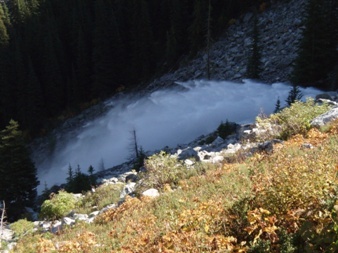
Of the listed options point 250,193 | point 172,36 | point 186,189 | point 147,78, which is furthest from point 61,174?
point 250,193

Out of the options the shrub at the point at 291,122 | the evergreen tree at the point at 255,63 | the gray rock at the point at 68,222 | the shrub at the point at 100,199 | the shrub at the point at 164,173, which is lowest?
the evergreen tree at the point at 255,63

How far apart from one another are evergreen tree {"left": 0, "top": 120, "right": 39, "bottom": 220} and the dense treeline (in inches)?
796

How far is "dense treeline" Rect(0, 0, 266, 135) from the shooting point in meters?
45.2

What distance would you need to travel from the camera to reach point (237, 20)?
142 ft

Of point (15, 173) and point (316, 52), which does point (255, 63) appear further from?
point (15, 173)

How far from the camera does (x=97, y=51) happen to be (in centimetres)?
4678

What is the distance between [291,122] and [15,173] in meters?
19.7

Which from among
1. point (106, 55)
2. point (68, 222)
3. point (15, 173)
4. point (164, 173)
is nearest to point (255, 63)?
point (15, 173)

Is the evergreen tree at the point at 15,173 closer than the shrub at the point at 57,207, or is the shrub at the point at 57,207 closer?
the shrub at the point at 57,207

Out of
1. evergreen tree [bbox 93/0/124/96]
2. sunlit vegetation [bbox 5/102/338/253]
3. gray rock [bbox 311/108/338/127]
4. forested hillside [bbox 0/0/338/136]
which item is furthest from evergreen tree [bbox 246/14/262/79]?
sunlit vegetation [bbox 5/102/338/253]

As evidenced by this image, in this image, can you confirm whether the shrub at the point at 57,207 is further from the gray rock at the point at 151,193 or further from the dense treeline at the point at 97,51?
the dense treeline at the point at 97,51

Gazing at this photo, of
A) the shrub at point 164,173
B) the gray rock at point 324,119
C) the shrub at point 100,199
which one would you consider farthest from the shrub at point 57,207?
the gray rock at point 324,119

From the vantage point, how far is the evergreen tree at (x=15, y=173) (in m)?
24.3

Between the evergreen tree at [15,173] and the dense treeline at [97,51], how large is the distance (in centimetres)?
2021
